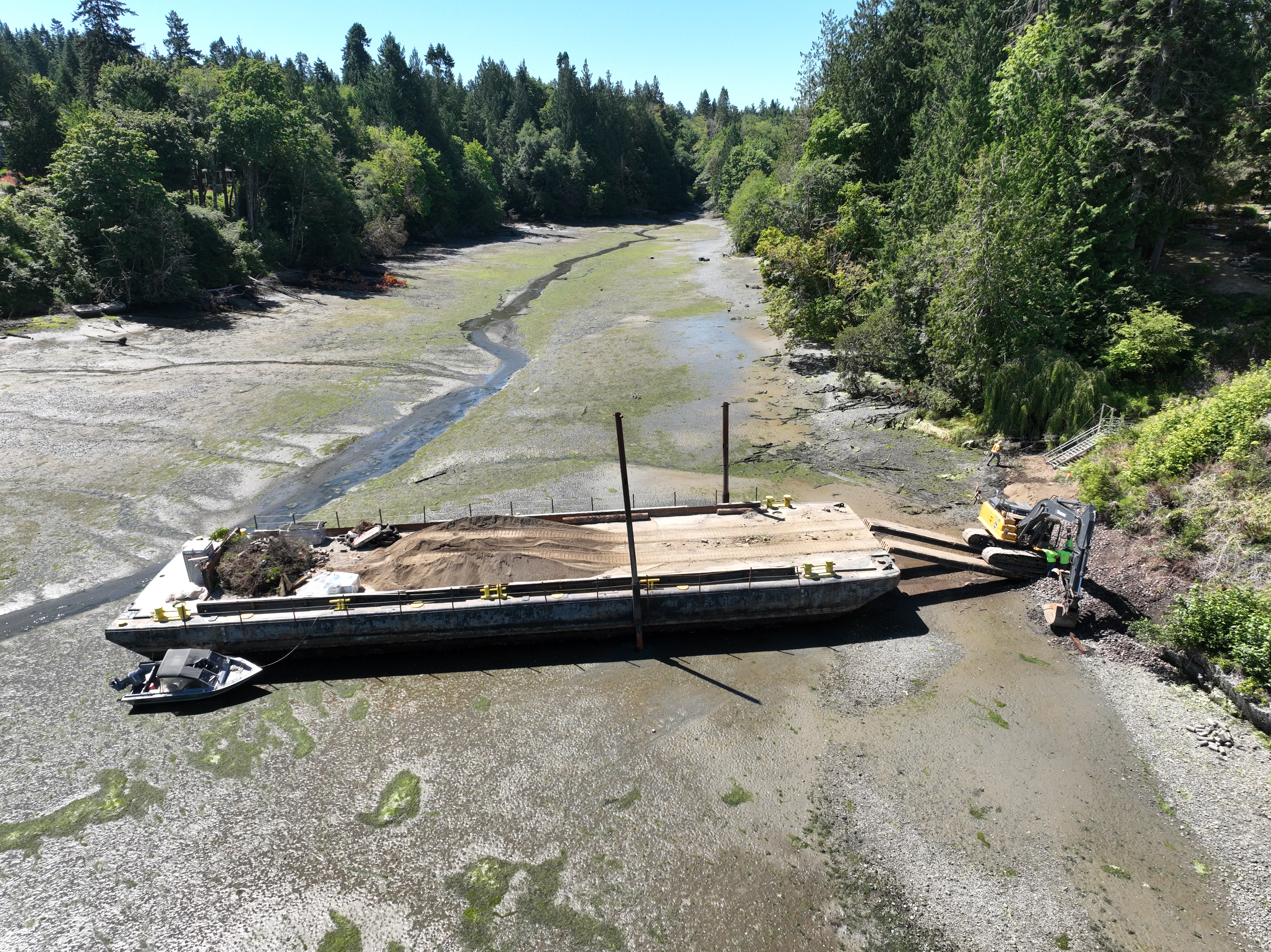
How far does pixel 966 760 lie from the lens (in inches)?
559

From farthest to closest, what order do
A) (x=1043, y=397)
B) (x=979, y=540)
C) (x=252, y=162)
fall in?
1. (x=252, y=162)
2. (x=1043, y=397)
3. (x=979, y=540)

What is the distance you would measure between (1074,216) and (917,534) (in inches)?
773

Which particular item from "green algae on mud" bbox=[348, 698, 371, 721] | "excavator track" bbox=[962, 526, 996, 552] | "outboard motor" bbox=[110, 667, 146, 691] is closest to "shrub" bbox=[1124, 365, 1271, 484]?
"excavator track" bbox=[962, 526, 996, 552]

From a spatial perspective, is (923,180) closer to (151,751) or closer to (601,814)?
(601,814)

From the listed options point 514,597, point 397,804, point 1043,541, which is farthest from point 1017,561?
point 397,804

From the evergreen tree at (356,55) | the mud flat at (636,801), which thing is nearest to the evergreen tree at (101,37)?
the evergreen tree at (356,55)

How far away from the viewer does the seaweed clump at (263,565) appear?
1848cm

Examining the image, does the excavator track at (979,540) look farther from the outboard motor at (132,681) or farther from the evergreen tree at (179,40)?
the evergreen tree at (179,40)

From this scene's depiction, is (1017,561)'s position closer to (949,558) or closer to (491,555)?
(949,558)

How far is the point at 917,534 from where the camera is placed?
825 inches

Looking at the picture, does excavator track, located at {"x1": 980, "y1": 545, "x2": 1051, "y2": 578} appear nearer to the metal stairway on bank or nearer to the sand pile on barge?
the metal stairway on bank

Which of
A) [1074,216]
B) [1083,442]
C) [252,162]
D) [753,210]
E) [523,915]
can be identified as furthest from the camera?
[753,210]

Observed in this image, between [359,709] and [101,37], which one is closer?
[359,709]

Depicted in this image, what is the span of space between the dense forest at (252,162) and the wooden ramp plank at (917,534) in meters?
51.2
